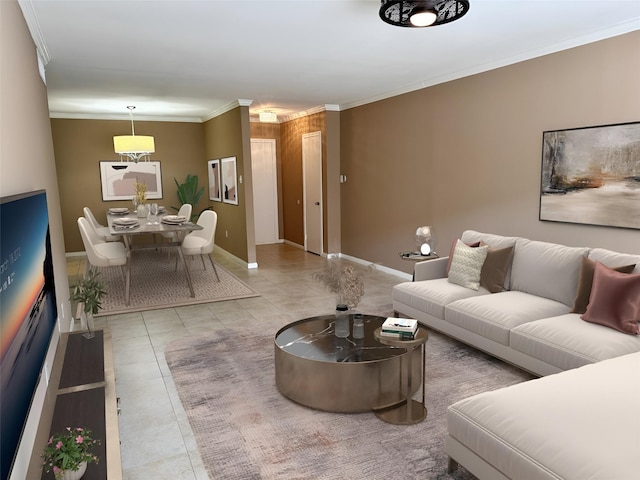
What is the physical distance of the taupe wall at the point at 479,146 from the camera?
12.0ft

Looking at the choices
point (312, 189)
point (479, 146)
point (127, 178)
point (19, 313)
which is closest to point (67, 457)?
point (19, 313)

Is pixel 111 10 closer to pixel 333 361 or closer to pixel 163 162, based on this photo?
pixel 333 361

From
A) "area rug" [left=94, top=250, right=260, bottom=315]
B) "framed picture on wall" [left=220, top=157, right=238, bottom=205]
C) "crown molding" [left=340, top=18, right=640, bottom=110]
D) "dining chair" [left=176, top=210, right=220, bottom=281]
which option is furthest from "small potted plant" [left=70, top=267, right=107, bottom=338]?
"framed picture on wall" [left=220, top=157, right=238, bottom=205]

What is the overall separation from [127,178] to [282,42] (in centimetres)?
592

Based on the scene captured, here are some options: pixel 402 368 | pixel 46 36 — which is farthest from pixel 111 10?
pixel 402 368

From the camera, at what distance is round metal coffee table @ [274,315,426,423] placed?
2707 mm

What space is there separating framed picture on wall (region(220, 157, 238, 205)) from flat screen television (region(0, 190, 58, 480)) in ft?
16.8

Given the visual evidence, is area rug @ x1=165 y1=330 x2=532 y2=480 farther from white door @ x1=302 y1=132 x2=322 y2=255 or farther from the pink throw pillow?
white door @ x1=302 y1=132 x2=322 y2=255

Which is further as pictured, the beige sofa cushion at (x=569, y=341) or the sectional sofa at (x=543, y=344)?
the beige sofa cushion at (x=569, y=341)

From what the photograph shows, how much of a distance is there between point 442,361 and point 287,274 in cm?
343

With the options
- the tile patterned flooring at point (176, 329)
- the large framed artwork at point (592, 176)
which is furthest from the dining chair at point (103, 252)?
the large framed artwork at point (592, 176)

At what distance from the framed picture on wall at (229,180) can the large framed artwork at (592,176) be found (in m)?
4.57

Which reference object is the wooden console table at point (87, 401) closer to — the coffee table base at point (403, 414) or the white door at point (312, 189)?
the coffee table base at point (403, 414)

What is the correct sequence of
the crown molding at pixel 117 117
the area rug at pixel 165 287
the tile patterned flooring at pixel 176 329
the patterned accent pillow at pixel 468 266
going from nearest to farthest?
1. the tile patterned flooring at pixel 176 329
2. the patterned accent pillow at pixel 468 266
3. the area rug at pixel 165 287
4. the crown molding at pixel 117 117
